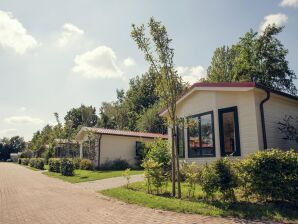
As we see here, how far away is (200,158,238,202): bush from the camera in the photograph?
8844 mm

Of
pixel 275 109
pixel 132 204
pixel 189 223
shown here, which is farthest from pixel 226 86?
pixel 189 223

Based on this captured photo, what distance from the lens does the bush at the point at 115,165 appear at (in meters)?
27.4

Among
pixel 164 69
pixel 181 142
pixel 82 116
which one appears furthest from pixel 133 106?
pixel 164 69

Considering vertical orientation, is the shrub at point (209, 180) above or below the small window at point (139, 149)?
below

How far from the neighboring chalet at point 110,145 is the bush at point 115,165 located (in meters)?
0.30

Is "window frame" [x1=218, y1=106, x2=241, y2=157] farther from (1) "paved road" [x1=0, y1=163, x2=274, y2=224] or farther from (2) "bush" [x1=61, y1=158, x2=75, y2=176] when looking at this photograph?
(2) "bush" [x1=61, y1=158, x2=75, y2=176]

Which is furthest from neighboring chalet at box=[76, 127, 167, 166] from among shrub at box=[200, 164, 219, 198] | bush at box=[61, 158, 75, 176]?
shrub at box=[200, 164, 219, 198]

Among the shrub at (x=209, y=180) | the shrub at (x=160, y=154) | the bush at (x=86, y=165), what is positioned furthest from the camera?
the bush at (x=86, y=165)

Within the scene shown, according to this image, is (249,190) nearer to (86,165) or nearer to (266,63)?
(86,165)

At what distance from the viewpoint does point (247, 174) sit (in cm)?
866

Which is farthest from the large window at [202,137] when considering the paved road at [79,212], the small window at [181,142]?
the paved road at [79,212]

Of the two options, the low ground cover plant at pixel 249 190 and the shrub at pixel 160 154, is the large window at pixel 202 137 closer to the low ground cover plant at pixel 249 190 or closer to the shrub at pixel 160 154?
the shrub at pixel 160 154

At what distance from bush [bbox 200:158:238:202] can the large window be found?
17.3 feet

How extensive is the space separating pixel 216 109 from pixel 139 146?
54.3 ft
